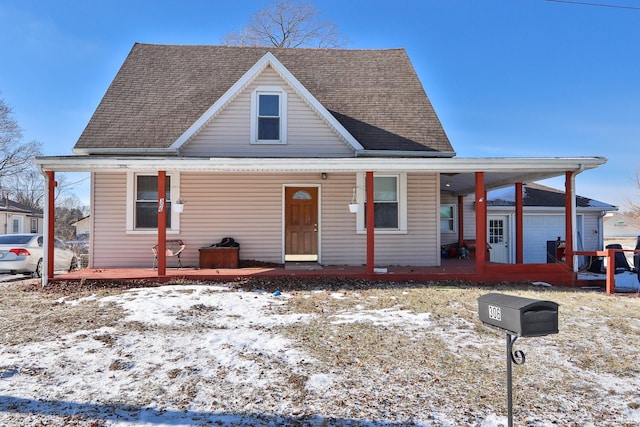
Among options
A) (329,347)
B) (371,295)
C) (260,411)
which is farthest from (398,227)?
(260,411)

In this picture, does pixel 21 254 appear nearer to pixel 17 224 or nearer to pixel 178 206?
pixel 178 206

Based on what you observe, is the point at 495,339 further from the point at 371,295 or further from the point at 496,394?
the point at 371,295

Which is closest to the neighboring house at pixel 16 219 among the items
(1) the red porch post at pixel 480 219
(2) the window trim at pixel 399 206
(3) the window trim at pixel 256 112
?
(3) the window trim at pixel 256 112

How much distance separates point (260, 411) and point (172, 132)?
9.13 metres

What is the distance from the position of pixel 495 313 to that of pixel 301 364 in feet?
7.49

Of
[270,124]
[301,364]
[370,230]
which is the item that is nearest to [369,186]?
[370,230]

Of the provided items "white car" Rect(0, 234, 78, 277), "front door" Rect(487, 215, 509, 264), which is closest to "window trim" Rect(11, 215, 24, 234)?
"white car" Rect(0, 234, 78, 277)

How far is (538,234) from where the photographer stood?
16.3 meters

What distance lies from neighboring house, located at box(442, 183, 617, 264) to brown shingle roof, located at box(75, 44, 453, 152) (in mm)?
5292

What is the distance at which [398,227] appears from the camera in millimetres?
10930

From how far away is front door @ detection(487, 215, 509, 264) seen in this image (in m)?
15.9

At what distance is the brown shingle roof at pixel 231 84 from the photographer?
11031 mm

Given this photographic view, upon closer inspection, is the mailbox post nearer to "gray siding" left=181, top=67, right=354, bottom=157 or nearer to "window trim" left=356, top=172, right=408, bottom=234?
"window trim" left=356, top=172, right=408, bottom=234

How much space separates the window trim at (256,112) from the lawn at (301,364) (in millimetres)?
4924
